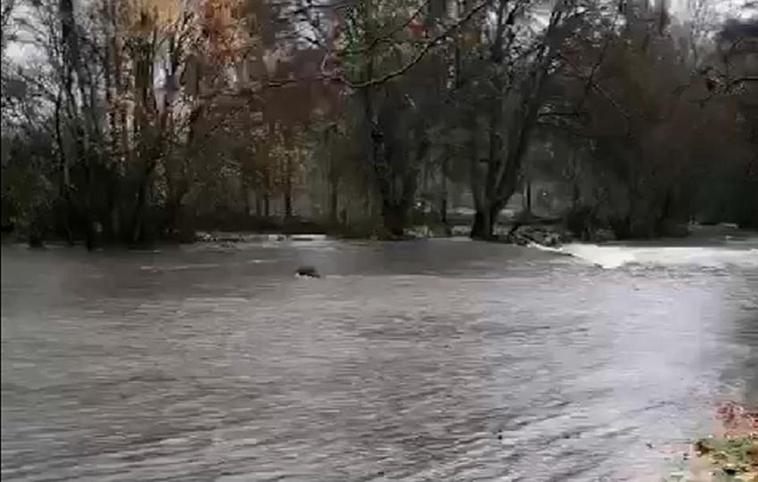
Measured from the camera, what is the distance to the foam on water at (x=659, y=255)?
2.29m

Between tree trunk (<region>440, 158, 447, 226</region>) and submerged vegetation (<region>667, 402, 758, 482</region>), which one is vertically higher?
tree trunk (<region>440, 158, 447, 226</region>)

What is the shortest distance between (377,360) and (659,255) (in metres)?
0.73

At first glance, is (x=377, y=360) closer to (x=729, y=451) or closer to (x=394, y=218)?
(x=394, y=218)

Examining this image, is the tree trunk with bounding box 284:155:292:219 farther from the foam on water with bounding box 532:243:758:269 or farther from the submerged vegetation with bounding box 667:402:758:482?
the submerged vegetation with bounding box 667:402:758:482

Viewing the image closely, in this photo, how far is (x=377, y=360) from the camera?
261cm

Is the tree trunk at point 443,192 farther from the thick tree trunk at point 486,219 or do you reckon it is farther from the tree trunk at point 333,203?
the tree trunk at point 333,203

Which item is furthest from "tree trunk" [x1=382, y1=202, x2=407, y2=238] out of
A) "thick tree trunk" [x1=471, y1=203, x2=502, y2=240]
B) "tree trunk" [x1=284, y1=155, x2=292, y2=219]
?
"tree trunk" [x1=284, y1=155, x2=292, y2=219]

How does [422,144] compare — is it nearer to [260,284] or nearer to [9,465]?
[260,284]

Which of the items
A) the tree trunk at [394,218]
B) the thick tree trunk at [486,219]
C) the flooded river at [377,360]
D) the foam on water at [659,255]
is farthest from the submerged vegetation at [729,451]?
the tree trunk at [394,218]

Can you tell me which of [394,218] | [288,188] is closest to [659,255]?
[394,218]

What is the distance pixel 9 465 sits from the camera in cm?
75

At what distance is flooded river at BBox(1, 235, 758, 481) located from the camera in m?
1.36

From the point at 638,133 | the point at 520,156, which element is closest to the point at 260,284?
the point at 520,156

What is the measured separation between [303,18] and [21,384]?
3.47ft
